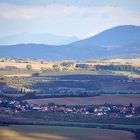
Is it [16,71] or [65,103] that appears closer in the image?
[65,103]

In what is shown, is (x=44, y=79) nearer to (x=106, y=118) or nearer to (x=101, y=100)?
(x=101, y=100)

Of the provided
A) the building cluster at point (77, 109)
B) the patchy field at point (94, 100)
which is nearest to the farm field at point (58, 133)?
the building cluster at point (77, 109)

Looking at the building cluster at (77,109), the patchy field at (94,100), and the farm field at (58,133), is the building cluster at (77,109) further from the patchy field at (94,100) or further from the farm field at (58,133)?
the farm field at (58,133)

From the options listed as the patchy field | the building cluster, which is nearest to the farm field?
the building cluster

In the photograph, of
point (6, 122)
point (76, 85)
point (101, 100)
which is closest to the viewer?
point (6, 122)

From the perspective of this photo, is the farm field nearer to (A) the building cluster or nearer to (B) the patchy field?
(A) the building cluster

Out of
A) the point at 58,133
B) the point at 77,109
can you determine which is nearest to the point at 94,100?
the point at 77,109

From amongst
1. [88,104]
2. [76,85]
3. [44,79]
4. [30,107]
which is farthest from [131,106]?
[44,79]
